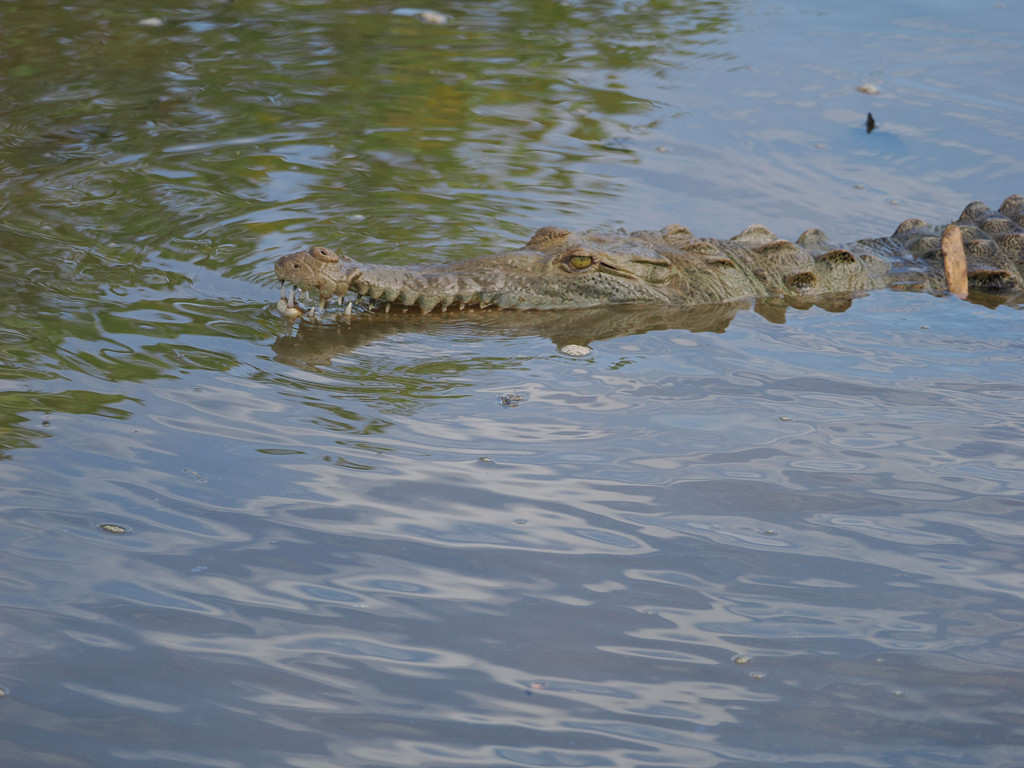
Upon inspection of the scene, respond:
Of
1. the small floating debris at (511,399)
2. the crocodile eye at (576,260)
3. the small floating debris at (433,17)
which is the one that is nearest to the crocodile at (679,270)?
the crocodile eye at (576,260)

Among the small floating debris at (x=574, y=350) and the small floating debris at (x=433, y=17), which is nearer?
the small floating debris at (x=574, y=350)

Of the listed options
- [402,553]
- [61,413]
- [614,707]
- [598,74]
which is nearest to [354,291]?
[61,413]

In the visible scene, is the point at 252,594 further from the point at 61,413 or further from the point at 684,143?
the point at 684,143

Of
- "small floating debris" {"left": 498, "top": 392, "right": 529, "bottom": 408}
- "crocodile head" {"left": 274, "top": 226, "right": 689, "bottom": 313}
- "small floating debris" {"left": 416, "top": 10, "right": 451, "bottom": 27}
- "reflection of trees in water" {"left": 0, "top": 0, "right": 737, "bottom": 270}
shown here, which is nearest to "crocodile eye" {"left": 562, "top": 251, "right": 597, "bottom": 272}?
"crocodile head" {"left": 274, "top": 226, "right": 689, "bottom": 313}

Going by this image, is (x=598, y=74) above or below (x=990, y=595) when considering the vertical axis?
above

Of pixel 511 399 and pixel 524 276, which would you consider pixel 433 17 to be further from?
pixel 511 399

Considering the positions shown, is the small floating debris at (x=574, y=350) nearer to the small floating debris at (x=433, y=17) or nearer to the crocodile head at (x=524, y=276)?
the crocodile head at (x=524, y=276)

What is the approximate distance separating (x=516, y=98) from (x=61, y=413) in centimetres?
618

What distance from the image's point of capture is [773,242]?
7.06 metres

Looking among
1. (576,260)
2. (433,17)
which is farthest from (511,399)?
(433,17)

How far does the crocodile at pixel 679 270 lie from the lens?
5934 mm

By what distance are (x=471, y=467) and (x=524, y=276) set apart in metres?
2.15

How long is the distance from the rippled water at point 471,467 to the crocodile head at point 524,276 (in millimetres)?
146

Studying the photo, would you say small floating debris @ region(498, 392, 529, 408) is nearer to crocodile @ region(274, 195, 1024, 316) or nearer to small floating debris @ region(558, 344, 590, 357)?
small floating debris @ region(558, 344, 590, 357)
